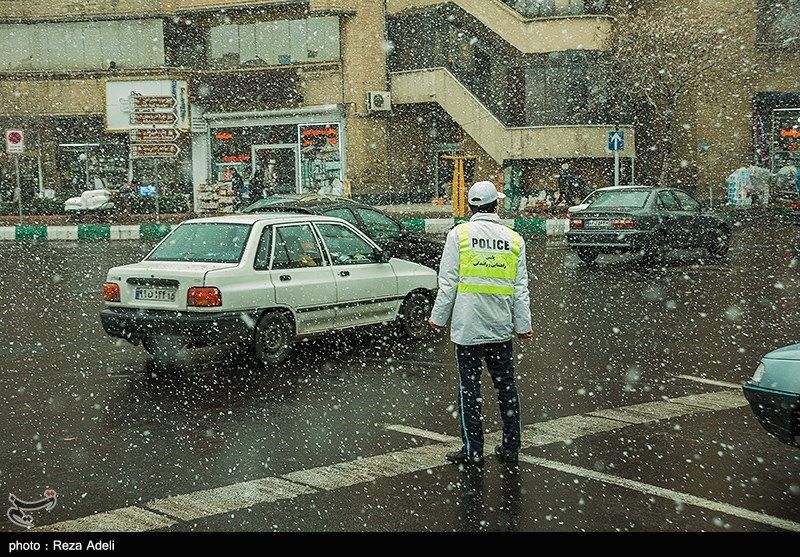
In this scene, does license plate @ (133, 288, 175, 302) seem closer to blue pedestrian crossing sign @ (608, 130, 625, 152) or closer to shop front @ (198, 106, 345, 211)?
blue pedestrian crossing sign @ (608, 130, 625, 152)

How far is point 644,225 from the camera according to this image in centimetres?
1955

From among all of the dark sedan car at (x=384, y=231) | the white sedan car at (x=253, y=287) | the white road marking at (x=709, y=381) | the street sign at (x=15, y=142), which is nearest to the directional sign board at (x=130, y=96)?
the street sign at (x=15, y=142)

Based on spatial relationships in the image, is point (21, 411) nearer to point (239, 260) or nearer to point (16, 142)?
point (239, 260)

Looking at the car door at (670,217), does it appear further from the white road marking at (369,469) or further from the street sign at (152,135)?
the street sign at (152,135)

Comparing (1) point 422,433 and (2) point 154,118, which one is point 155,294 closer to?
(1) point 422,433

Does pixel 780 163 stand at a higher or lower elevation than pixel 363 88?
lower

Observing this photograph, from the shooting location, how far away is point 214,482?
6.46 metres

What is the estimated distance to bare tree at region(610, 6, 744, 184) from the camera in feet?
119

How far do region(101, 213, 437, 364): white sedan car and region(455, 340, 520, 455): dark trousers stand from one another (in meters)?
3.69

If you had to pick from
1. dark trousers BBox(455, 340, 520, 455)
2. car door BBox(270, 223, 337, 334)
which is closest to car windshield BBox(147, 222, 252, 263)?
car door BBox(270, 223, 337, 334)

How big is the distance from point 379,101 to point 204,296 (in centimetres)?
3273

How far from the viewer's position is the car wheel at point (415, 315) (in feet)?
39.4

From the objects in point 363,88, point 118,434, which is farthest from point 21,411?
point 363,88

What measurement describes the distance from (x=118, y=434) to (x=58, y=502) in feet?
5.66
